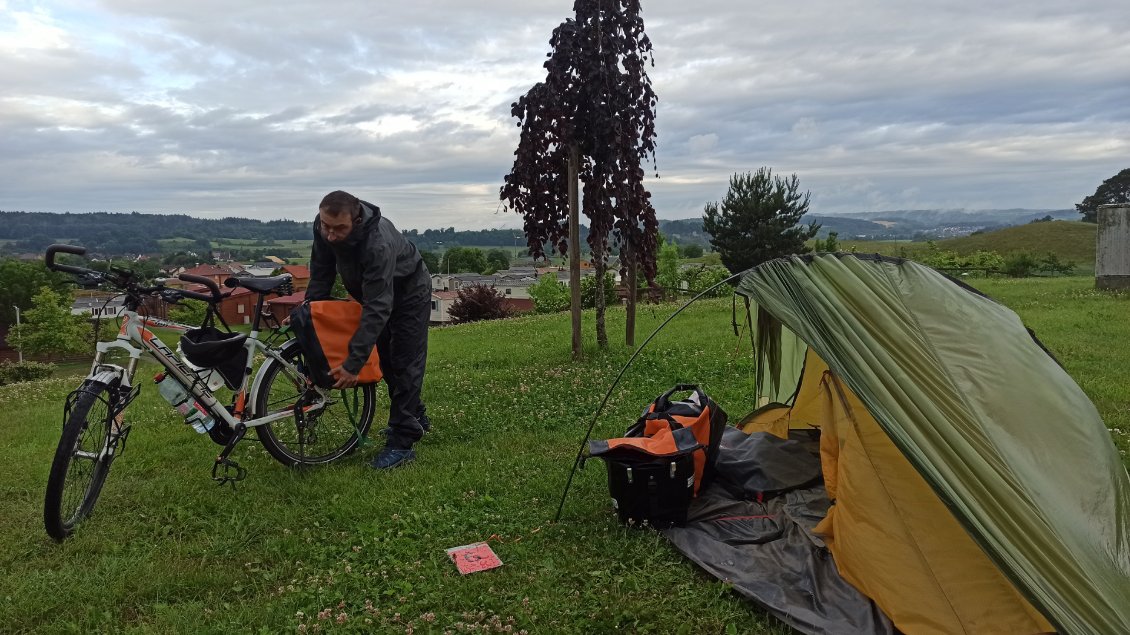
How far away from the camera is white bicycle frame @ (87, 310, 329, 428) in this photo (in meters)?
3.81

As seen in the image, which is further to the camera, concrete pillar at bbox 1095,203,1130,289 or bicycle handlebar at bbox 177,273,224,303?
concrete pillar at bbox 1095,203,1130,289

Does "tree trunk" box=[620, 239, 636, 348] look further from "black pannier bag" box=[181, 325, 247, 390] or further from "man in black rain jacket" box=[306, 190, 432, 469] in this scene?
"black pannier bag" box=[181, 325, 247, 390]

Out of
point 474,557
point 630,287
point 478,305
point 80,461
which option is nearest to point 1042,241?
point 478,305

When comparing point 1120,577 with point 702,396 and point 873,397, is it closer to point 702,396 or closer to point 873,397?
point 873,397

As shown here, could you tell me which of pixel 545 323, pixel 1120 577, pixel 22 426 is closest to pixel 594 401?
pixel 1120 577

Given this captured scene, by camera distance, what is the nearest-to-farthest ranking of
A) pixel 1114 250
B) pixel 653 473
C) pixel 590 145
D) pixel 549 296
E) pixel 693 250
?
pixel 653 473, pixel 590 145, pixel 1114 250, pixel 549 296, pixel 693 250

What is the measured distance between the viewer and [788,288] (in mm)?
3354

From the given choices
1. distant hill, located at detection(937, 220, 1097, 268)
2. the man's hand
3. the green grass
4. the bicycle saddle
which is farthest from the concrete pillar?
distant hill, located at detection(937, 220, 1097, 268)

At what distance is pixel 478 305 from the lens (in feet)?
76.4

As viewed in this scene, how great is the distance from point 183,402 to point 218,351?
1.17 feet

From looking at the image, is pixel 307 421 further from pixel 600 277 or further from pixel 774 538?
pixel 600 277

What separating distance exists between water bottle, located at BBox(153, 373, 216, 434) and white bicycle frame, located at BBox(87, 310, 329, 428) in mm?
30

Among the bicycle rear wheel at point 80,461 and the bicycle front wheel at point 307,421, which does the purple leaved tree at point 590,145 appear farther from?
the bicycle rear wheel at point 80,461

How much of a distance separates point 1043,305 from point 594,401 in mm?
10164
